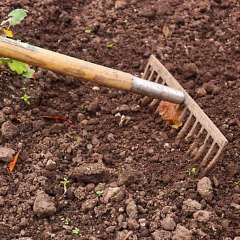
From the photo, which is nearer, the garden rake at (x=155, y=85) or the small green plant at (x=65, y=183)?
→ the garden rake at (x=155, y=85)

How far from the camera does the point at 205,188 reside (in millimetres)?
2971

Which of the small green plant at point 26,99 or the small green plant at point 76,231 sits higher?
the small green plant at point 26,99

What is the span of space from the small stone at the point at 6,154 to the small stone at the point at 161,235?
853 millimetres

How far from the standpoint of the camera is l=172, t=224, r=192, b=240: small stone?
2.75 m

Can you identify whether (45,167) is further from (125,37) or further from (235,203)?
(125,37)

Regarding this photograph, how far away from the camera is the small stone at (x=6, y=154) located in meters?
3.05

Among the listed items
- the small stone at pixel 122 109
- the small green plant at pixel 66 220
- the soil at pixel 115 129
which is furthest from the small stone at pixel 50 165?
the small stone at pixel 122 109

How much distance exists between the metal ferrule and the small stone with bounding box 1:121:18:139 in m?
0.69

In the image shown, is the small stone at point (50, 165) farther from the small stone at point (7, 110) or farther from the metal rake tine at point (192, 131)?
the metal rake tine at point (192, 131)

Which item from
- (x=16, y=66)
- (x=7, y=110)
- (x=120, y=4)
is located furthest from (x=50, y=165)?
(x=120, y=4)

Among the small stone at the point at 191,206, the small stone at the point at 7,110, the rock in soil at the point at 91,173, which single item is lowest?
the small stone at the point at 7,110

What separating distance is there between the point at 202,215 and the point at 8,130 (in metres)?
1.13

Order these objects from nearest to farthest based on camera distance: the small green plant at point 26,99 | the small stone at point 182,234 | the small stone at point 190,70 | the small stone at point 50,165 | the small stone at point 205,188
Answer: the small stone at point 182,234
the small stone at point 205,188
the small stone at point 50,165
the small green plant at point 26,99
the small stone at point 190,70

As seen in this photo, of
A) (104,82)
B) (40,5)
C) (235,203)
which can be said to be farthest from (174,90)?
(40,5)
